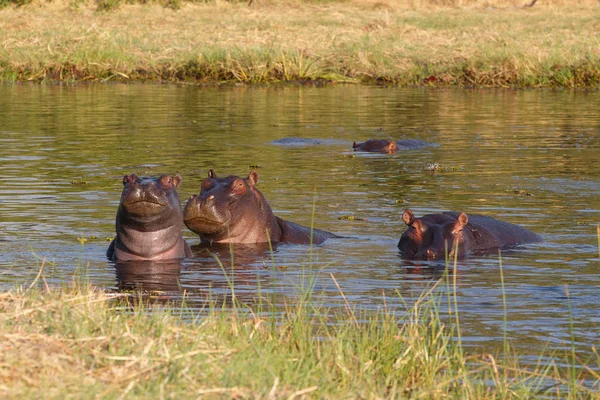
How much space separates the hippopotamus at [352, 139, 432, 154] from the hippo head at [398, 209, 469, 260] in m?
7.08

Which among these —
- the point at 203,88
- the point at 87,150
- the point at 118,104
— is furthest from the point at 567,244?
the point at 203,88

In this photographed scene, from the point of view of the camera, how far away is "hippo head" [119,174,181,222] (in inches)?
291

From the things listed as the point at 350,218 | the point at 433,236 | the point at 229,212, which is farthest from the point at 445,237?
the point at 350,218

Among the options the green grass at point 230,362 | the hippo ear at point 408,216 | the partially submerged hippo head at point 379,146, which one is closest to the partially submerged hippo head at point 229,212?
the hippo ear at point 408,216

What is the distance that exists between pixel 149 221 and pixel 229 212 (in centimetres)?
108

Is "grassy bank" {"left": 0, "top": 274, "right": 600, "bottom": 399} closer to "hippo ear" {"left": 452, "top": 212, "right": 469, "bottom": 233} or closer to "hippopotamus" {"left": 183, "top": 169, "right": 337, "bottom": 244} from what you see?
"hippo ear" {"left": 452, "top": 212, "right": 469, "bottom": 233}

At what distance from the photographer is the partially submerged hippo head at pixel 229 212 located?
8.44 m

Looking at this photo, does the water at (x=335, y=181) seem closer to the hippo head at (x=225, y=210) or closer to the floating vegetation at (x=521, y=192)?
the floating vegetation at (x=521, y=192)

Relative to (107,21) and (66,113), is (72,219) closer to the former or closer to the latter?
(66,113)

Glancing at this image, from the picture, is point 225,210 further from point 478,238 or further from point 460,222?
point 478,238

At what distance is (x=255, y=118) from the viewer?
2006 cm

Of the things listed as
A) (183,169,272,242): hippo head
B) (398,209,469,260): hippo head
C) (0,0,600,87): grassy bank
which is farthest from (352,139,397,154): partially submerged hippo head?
(0,0,600,87): grassy bank

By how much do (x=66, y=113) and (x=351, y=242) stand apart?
40.8ft

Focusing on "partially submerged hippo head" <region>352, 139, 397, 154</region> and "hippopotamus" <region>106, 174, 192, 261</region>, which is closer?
"hippopotamus" <region>106, 174, 192, 261</region>
